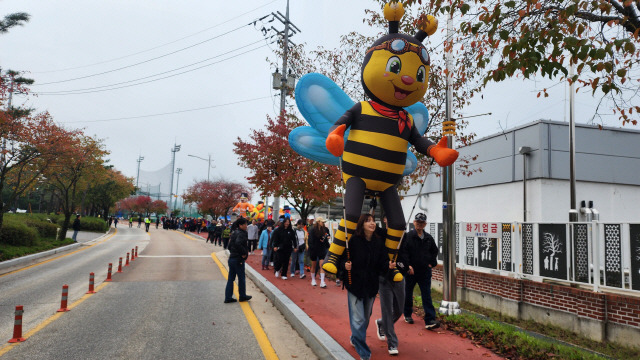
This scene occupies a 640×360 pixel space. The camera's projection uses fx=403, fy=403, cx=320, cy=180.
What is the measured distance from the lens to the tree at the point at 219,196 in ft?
163

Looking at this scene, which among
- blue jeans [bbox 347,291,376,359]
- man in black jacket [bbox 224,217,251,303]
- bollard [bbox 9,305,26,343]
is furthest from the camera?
man in black jacket [bbox 224,217,251,303]

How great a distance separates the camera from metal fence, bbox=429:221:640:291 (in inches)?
262

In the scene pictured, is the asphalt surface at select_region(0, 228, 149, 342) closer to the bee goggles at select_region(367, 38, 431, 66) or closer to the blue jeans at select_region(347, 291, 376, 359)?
the blue jeans at select_region(347, 291, 376, 359)

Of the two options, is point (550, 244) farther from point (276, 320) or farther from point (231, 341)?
point (231, 341)

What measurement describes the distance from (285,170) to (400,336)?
8730mm

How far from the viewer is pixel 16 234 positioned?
55.5ft

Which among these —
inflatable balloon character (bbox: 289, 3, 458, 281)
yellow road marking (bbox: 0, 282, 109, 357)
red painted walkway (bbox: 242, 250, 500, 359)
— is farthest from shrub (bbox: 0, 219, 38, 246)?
inflatable balloon character (bbox: 289, 3, 458, 281)

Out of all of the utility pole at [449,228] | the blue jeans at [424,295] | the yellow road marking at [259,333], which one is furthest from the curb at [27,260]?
the utility pole at [449,228]

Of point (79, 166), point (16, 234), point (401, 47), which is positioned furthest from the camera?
point (79, 166)

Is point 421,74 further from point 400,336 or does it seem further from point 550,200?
point 550,200

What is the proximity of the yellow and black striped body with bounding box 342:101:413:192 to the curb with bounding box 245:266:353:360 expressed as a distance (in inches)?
80.5

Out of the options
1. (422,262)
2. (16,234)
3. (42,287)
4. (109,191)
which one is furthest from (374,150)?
(109,191)

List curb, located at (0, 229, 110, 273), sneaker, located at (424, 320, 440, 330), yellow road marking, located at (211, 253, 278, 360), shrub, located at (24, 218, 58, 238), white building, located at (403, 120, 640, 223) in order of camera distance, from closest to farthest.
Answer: yellow road marking, located at (211, 253, 278, 360) < sneaker, located at (424, 320, 440, 330) < curb, located at (0, 229, 110, 273) < white building, located at (403, 120, 640, 223) < shrub, located at (24, 218, 58, 238)

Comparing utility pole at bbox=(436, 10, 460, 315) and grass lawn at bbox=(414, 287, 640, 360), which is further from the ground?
utility pole at bbox=(436, 10, 460, 315)
